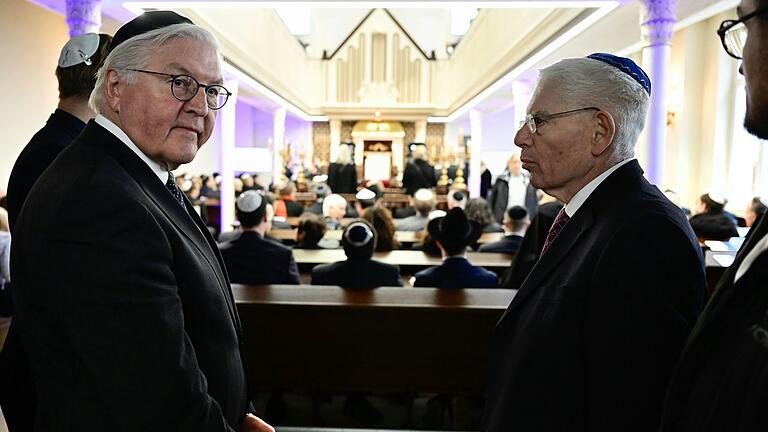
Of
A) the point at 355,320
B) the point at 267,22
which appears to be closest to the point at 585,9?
the point at 355,320

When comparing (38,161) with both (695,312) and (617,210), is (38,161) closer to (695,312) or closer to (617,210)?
(617,210)

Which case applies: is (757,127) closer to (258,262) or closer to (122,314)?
(122,314)

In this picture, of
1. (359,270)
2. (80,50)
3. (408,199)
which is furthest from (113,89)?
(408,199)

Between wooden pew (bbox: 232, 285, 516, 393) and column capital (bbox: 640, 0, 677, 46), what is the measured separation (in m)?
4.11

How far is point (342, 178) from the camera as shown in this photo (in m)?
14.9

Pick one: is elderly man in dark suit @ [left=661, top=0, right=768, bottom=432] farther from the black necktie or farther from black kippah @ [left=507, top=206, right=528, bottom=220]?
black kippah @ [left=507, top=206, right=528, bottom=220]

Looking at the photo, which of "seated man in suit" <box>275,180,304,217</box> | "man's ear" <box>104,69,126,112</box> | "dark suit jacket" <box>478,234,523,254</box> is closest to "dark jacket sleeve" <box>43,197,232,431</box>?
"man's ear" <box>104,69,126,112</box>

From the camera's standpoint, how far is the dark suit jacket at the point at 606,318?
4.37 ft

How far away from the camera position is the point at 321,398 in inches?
129

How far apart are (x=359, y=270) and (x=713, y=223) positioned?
3.69 meters

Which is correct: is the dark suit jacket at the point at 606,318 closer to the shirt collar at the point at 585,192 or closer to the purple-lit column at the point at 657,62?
the shirt collar at the point at 585,192

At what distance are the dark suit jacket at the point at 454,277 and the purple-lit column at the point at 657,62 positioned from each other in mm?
3407

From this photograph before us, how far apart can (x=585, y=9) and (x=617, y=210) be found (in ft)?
19.8

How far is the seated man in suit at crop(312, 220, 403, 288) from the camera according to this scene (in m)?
3.71
